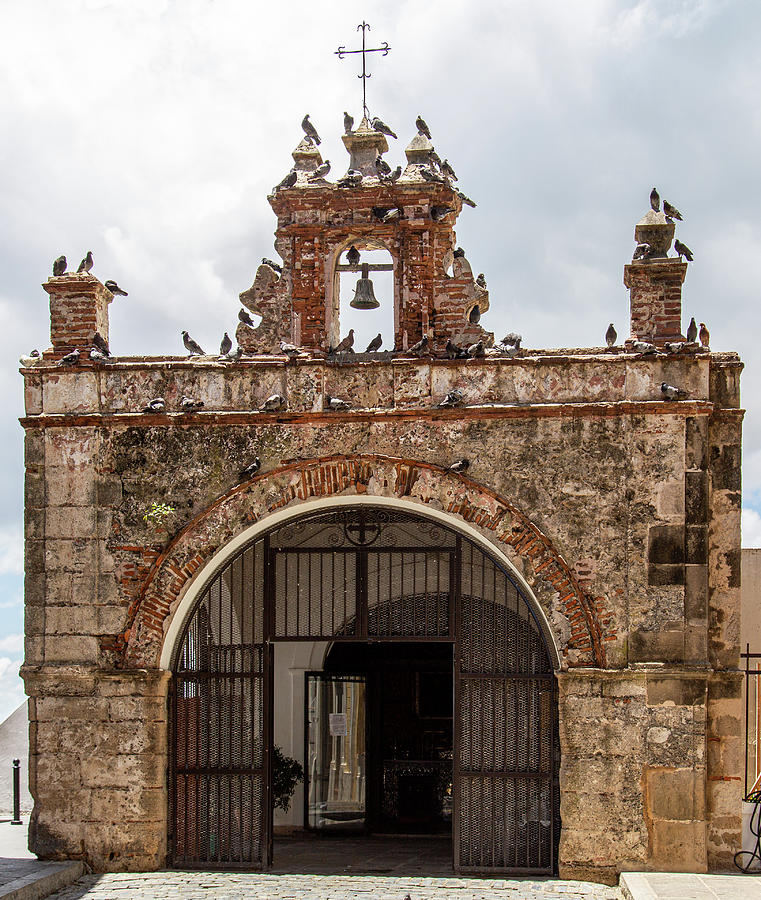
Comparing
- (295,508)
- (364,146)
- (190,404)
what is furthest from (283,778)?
(364,146)

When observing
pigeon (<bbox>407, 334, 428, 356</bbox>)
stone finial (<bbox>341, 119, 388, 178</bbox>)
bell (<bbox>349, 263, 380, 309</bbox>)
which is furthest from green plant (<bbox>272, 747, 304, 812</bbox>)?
stone finial (<bbox>341, 119, 388, 178</bbox>)

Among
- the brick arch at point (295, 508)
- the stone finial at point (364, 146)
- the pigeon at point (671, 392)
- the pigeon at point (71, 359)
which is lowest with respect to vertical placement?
the brick arch at point (295, 508)

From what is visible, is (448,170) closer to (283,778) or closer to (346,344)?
(346,344)

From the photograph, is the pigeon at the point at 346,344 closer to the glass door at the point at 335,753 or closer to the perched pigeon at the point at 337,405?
the perched pigeon at the point at 337,405

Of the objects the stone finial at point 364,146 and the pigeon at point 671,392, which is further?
the stone finial at point 364,146

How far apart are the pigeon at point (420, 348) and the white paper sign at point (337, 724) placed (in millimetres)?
5056

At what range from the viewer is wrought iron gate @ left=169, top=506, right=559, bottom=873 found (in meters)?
9.05

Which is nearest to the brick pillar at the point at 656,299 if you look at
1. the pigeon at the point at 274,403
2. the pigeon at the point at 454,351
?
the pigeon at the point at 454,351

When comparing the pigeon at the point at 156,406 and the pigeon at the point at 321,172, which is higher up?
the pigeon at the point at 321,172

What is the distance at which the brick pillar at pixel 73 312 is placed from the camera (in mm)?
9703

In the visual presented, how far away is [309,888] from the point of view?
8.66 meters

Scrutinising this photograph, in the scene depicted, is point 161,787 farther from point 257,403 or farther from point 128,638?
point 257,403

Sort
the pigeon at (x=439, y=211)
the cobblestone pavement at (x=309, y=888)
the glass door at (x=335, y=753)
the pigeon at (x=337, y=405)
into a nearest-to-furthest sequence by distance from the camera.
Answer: the cobblestone pavement at (x=309, y=888)
the pigeon at (x=337, y=405)
the pigeon at (x=439, y=211)
the glass door at (x=335, y=753)

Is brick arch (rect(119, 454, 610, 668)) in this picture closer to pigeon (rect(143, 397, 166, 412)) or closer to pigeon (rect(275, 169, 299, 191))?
pigeon (rect(143, 397, 166, 412))
